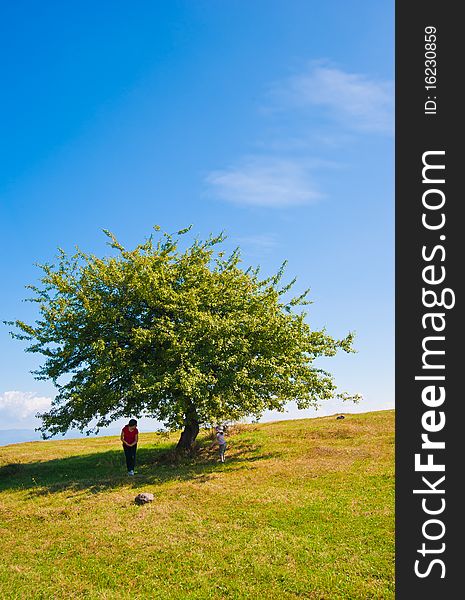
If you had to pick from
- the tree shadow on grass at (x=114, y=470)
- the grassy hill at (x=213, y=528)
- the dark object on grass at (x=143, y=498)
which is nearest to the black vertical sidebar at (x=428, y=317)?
the grassy hill at (x=213, y=528)

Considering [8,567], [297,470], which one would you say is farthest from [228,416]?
[8,567]

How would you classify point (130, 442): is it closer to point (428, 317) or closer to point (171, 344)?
point (171, 344)

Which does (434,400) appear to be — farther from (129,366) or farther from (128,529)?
(129,366)

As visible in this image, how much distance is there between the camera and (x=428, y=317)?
40.4 ft

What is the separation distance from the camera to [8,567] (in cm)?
1728

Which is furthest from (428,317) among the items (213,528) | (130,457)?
(130,457)

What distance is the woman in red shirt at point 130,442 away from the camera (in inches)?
1186

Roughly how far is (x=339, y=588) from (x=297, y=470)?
42.0ft

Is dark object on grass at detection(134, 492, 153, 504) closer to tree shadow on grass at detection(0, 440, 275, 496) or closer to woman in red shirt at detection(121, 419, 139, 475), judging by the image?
tree shadow on grass at detection(0, 440, 275, 496)

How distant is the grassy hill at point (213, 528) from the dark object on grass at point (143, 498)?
0.37 metres

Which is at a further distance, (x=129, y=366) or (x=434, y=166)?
(x=129, y=366)

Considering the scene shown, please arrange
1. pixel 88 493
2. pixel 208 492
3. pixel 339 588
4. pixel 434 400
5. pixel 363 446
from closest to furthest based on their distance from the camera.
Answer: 1. pixel 434 400
2. pixel 339 588
3. pixel 208 492
4. pixel 88 493
5. pixel 363 446

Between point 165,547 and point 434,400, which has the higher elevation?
point 434,400

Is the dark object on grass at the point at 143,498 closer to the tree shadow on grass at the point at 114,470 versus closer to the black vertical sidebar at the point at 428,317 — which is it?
the tree shadow on grass at the point at 114,470
